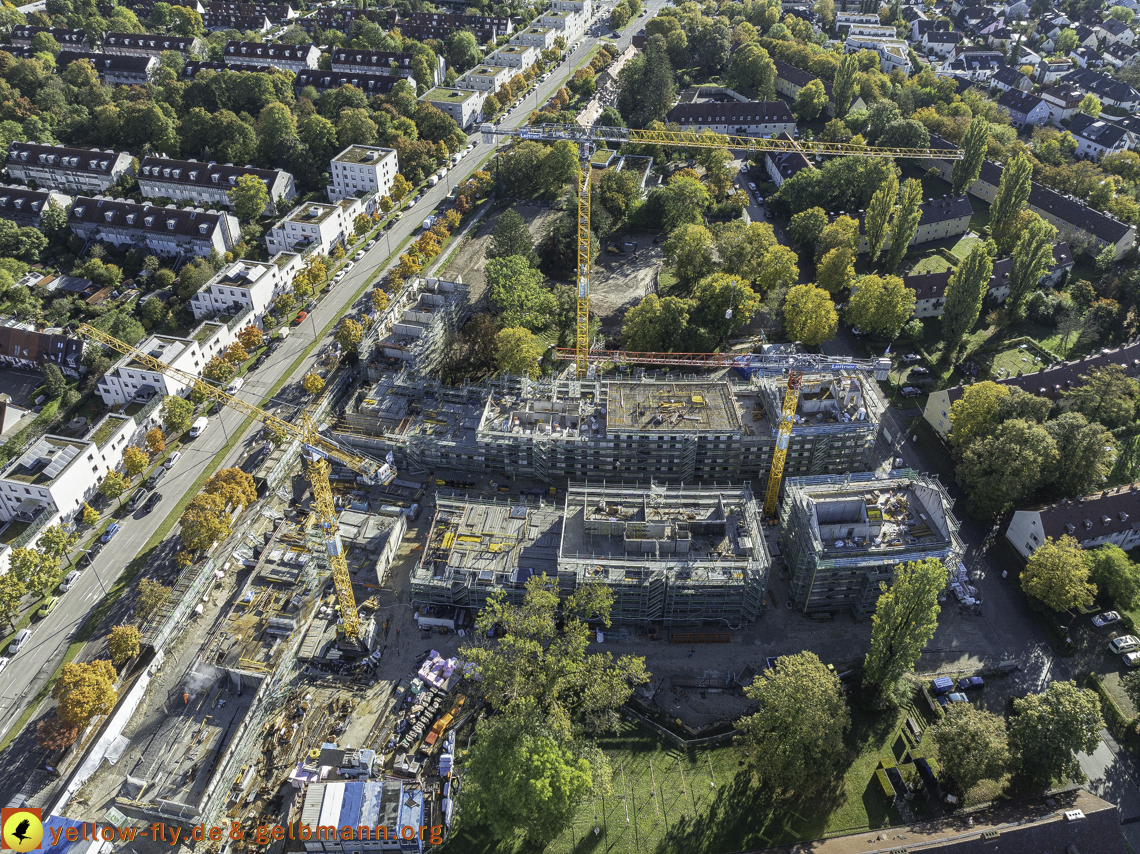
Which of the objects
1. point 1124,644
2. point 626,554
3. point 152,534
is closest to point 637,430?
point 626,554

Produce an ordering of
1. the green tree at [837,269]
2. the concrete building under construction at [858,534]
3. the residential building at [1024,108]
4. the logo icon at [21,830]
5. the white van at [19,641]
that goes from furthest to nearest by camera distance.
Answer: the residential building at [1024,108] → the green tree at [837,269] → the white van at [19,641] → the concrete building under construction at [858,534] → the logo icon at [21,830]

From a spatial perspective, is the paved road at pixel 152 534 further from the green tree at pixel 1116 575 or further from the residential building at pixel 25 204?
the green tree at pixel 1116 575

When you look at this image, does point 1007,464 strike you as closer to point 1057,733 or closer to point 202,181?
point 1057,733

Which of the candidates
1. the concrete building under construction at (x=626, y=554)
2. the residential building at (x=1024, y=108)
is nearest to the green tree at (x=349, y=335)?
the concrete building under construction at (x=626, y=554)

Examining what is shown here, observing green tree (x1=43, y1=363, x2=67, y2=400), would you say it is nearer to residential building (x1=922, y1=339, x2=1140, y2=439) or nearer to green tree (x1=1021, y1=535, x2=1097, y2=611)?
residential building (x1=922, y1=339, x2=1140, y2=439)

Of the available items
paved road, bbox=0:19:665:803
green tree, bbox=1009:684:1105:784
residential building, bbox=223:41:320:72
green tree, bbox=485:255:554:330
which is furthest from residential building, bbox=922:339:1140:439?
residential building, bbox=223:41:320:72

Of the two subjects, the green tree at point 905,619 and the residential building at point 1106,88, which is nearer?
the green tree at point 905,619
